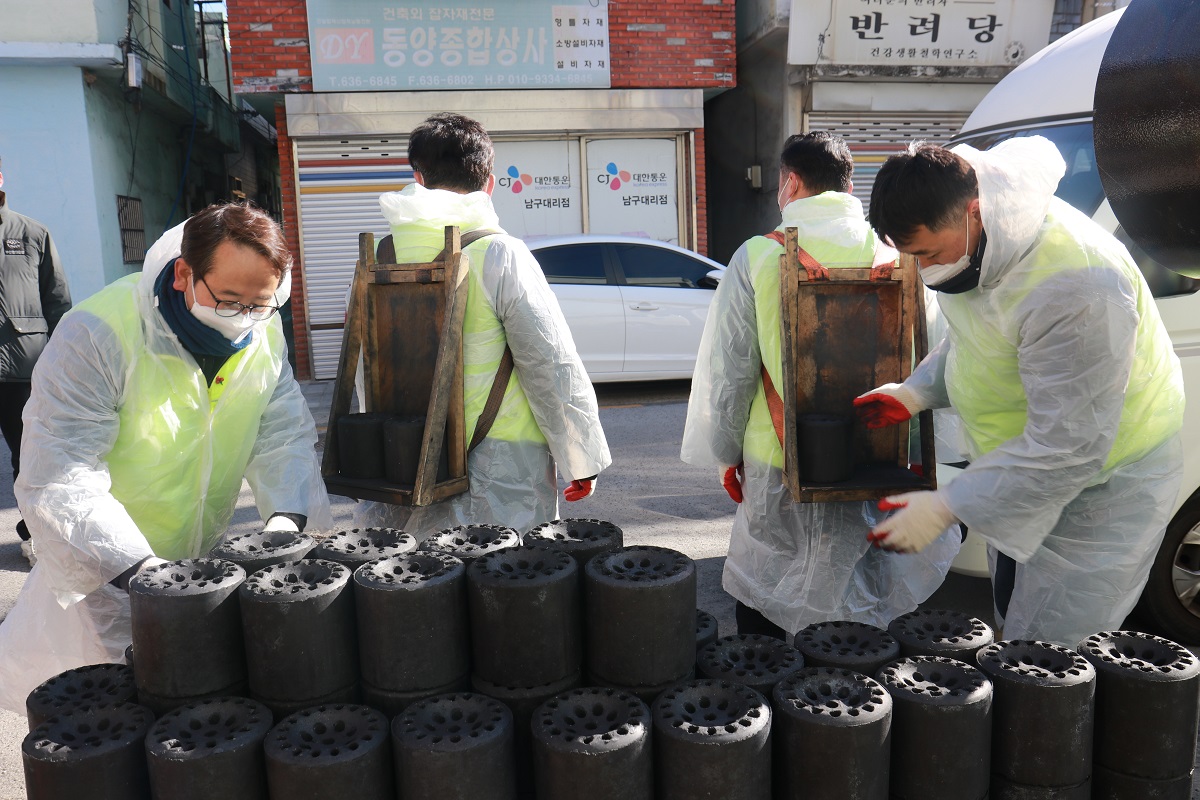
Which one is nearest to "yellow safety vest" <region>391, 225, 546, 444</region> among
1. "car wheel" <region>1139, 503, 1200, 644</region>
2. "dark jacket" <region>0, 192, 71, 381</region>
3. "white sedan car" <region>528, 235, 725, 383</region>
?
"car wheel" <region>1139, 503, 1200, 644</region>

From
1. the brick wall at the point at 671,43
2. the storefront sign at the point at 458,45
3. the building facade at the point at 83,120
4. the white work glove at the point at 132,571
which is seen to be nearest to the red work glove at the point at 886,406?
the white work glove at the point at 132,571

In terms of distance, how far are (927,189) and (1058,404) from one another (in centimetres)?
55

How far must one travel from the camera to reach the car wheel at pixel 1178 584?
3660 mm

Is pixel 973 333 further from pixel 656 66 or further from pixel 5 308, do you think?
pixel 656 66

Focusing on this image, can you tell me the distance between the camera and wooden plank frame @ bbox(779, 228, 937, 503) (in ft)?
9.70

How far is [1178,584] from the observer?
374 centimetres

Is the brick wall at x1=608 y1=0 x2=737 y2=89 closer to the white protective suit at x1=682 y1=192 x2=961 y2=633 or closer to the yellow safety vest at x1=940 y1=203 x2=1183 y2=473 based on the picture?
the white protective suit at x1=682 y1=192 x2=961 y2=633

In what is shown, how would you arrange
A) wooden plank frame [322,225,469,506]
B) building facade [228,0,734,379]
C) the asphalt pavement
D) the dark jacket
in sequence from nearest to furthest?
wooden plank frame [322,225,469,506] → the asphalt pavement → the dark jacket → building facade [228,0,734,379]

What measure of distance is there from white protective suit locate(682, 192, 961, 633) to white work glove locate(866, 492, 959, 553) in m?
0.98

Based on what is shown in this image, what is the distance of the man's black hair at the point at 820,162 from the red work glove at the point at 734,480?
3.43 feet

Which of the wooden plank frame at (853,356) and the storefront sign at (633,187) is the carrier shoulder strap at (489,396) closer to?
the wooden plank frame at (853,356)

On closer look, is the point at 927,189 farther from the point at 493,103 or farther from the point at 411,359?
the point at 493,103

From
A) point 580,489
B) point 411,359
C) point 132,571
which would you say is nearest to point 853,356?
point 580,489

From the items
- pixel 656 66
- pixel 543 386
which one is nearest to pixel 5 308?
pixel 543 386
